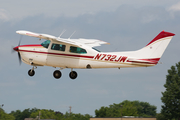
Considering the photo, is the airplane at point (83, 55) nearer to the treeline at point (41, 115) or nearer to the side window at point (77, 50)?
the side window at point (77, 50)

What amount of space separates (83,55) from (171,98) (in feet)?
153

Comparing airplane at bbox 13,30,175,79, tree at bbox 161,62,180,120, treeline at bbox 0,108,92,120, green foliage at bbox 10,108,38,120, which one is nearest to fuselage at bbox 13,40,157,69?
airplane at bbox 13,30,175,79

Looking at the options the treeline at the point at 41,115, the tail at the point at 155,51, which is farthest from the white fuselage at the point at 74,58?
the treeline at the point at 41,115

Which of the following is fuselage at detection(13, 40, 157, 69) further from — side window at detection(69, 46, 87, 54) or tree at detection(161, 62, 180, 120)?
tree at detection(161, 62, 180, 120)

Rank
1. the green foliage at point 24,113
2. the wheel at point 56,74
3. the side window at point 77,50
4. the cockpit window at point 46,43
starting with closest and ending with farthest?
the side window at point 77,50 < the cockpit window at point 46,43 < the wheel at point 56,74 < the green foliage at point 24,113

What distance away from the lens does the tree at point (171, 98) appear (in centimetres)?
6700

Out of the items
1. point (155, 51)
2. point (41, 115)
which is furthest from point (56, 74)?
point (41, 115)

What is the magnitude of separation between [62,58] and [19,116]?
329ft

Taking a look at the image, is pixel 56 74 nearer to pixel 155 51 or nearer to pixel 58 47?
pixel 58 47

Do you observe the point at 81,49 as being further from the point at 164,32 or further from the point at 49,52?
the point at 164,32

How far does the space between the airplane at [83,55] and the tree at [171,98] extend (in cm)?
4471

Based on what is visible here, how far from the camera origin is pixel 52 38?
23797 millimetres

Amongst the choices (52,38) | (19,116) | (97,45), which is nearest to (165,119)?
(97,45)

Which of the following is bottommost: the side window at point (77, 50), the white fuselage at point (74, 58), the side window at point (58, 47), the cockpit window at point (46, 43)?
the white fuselage at point (74, 58)
